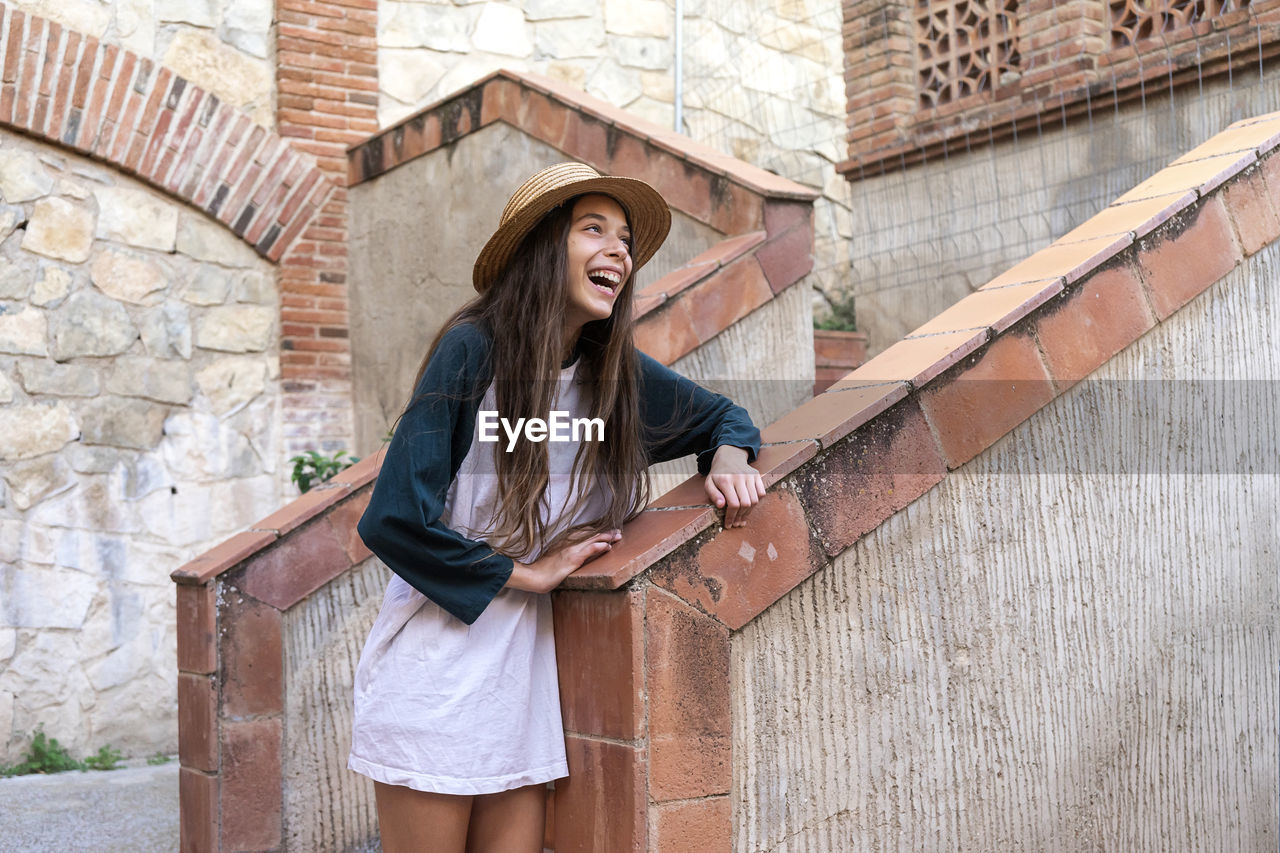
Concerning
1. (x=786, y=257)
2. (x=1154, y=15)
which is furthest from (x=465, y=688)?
(x=1154, y=15)

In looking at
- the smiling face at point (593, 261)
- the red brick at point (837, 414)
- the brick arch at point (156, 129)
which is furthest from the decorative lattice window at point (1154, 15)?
the brick arch at point (156, 129)

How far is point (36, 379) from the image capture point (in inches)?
231

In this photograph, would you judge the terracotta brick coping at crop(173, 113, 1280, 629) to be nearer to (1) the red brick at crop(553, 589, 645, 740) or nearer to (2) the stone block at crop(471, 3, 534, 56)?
(1) the red brick at crop(553, 589, 645, 740)

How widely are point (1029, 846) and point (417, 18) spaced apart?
6.83 metres

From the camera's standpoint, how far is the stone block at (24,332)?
5809mm

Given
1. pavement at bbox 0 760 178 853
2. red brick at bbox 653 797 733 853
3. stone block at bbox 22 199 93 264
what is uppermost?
stone block at bbox 22 199 93 264

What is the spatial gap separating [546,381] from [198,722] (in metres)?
2.14

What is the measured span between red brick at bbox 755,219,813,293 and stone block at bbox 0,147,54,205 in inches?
147

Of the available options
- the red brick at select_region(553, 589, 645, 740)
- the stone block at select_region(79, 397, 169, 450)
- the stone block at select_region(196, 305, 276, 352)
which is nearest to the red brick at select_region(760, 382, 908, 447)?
the red brick at select_region(553, 589, 645, 740)

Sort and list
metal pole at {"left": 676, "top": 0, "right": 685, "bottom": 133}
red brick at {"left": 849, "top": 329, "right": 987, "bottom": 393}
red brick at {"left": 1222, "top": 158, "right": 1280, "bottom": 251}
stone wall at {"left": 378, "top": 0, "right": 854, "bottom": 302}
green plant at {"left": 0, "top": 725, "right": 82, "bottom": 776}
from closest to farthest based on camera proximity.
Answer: red brick at {"left": 849, "top": 329, "right": 987, "bottom": 393} < red brick at {"left": 1222, "top": 158, "right": 1280, "bottom": 251} < green plant at {"left": 0, "top": 725, "right": 82, "bottom": 776} < stone wall at {"left": 378, "top": 0, "right": 854, "bottom": 302} < metal pole at {"left": 676, "top": 0, "right": 685, "bottom": 133}

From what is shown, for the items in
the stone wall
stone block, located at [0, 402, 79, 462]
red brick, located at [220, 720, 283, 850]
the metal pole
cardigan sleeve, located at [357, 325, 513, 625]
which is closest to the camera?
cardigan sleeve, located at [357, 325, 513, 625]

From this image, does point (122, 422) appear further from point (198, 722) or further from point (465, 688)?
point (465, 688)

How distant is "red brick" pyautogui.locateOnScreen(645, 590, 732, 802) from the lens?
211cm

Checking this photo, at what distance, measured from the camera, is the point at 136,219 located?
6238 millimetres
